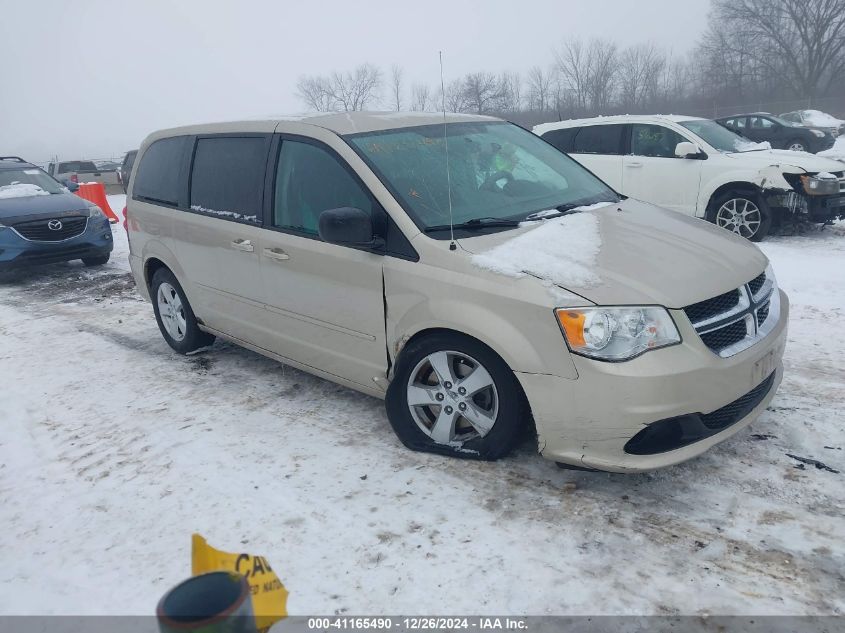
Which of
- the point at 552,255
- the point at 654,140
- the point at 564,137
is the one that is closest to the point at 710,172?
the point at 654,140

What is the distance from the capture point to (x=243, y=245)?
14.3ft

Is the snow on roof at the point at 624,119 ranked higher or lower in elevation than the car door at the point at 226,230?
higher

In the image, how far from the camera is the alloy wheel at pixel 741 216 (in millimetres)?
8438

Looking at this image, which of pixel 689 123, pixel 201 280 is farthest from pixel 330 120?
pixel 689 123

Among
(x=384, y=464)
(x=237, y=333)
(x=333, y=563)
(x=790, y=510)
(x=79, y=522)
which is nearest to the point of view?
(x=333, y=563)

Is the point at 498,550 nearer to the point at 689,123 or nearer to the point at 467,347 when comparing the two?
the point at 467,347

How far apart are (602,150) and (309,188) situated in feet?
22.0

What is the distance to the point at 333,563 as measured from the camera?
108 inches

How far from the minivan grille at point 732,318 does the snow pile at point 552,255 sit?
50 cm

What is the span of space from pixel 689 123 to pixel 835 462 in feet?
23.1

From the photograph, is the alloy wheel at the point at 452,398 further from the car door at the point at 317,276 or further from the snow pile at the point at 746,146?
the snow pile at the point at 746,146

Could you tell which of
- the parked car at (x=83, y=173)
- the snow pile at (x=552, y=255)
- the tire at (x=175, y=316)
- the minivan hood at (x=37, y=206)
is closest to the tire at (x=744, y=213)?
the snow pile at (x=552, y=255)

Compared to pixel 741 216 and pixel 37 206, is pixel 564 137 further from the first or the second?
pixel 37 206

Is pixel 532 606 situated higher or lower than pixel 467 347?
lower
